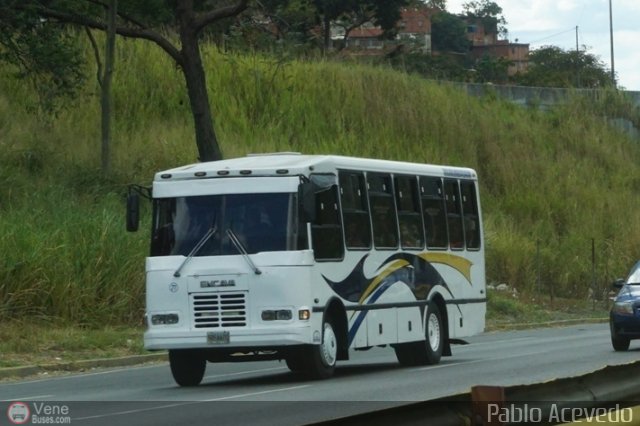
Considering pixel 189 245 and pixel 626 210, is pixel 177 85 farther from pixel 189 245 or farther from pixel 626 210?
pixel 189 245

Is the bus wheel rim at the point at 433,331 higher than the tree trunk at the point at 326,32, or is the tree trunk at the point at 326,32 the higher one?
the tree trunk at the point at 326,32

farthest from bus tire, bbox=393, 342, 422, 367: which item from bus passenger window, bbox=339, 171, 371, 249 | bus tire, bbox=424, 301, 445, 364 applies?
bus passenger window, bbox=339, 171, 371, 249

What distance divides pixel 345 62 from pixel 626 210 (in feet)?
39.6

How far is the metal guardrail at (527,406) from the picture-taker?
25.2ft

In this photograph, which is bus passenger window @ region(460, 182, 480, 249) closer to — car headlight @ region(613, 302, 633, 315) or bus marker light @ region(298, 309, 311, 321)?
car headlight @ region(613, 302, 633, 315)

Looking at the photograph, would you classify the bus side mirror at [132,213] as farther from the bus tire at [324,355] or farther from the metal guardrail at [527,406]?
the metal guardrail at [527,406]

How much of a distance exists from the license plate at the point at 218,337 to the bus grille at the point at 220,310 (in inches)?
5.3

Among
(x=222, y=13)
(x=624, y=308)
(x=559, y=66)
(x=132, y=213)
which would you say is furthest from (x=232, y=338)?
(x=559, y=66)

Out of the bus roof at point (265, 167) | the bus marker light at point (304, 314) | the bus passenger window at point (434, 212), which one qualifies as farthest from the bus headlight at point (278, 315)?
the bus passenger window at point (434, 212)

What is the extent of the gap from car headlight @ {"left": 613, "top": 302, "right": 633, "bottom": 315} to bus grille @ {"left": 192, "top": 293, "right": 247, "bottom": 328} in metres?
7.95

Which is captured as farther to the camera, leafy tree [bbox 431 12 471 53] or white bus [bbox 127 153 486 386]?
leafy tree [bbox 431 12 471 53]

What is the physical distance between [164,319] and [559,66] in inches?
4176

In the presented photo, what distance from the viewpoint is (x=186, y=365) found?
19234mm

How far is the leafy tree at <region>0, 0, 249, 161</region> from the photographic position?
3170 centimetres
